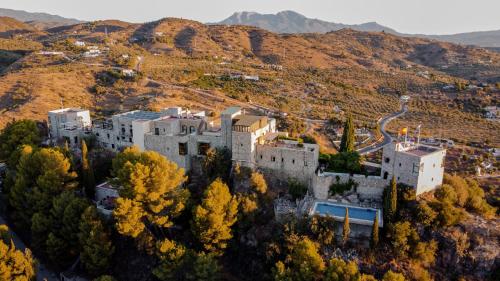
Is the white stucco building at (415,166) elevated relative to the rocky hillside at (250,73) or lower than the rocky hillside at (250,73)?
lower

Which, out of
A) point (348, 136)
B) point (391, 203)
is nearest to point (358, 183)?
point (391, 203)

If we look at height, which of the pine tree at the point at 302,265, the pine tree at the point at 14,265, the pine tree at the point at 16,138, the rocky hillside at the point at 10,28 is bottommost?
the pine tree at the point at 14,265

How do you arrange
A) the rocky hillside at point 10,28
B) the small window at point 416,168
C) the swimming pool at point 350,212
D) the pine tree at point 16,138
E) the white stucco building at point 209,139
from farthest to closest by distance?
the rocky hillside at point 10,28
the pine tree at point 16,138
the white stucco building at point 209,139
the small window at point 416,168
the swimming pool at point 350,212

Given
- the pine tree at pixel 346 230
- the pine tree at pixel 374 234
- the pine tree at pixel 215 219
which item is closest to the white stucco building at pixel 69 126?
the pine tree at pixel 215 219

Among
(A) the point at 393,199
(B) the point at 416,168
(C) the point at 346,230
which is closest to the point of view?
(C) the point at 346,230

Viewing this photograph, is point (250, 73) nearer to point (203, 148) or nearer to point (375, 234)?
point (203, 148)

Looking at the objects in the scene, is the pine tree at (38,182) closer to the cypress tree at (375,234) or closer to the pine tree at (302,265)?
the pine tree at (302,265)

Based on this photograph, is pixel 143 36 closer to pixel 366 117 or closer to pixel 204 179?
pixel 366 117
